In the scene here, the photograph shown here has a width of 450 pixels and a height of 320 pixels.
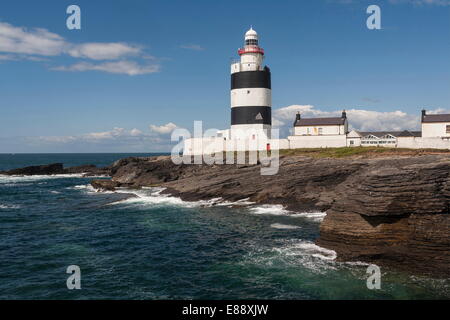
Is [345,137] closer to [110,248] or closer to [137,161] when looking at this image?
[137,161]

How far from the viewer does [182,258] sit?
883 inches

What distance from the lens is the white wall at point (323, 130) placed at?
60.4 meters

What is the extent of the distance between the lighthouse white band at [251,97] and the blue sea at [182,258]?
24.2m

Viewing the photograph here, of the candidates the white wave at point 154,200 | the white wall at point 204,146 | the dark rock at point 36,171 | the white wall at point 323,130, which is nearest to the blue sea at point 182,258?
Result: the white wave at point 154,200

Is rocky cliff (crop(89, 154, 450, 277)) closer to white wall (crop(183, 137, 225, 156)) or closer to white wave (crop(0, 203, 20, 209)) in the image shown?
white wave (crop(0, 203, 20, 209))

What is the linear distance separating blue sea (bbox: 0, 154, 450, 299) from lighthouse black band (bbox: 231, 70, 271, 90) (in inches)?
1016

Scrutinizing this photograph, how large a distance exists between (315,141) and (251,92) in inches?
515

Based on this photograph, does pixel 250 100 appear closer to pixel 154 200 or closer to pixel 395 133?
pixel 154 200

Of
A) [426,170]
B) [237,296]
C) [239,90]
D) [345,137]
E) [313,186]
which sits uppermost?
[239,90]

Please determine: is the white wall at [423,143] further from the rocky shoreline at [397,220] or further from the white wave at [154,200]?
the white wave at [154,200]

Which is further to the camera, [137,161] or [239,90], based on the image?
[137,161]
